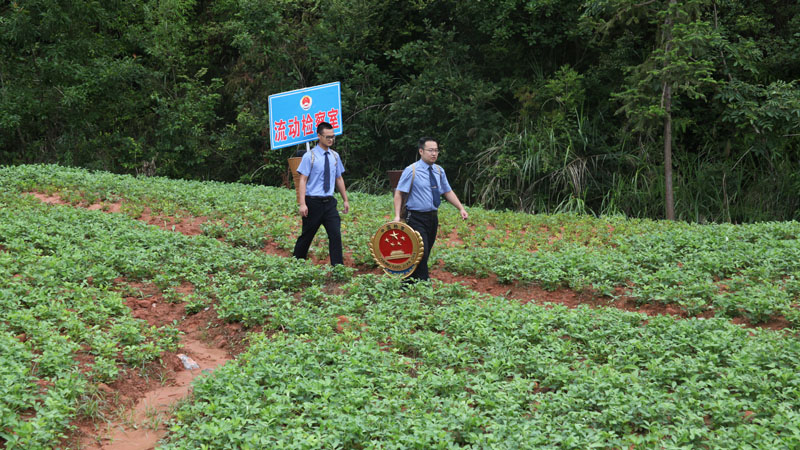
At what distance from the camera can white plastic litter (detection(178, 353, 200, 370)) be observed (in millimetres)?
5305

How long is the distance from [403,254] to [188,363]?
8.22ft

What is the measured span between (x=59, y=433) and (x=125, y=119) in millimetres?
17780

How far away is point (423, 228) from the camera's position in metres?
7.14

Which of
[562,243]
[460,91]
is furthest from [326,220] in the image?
[460,91]

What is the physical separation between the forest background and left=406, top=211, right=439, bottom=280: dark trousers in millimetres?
6339

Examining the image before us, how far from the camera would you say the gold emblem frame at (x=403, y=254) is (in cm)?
691

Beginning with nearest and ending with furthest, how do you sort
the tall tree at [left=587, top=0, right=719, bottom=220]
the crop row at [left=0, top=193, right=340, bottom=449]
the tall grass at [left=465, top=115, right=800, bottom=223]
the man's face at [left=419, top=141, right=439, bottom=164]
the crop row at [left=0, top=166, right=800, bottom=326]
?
1. the crop row at [left=0, top=193, right=340, bottom=449]
2. the crop row at [left=0, top=166, right=800, bottom=326]
3. the man's face at [left=419, top=141, right=439, bottom=164]
4. the tall tree at [left=587, top=0, right=719, bottom=220]
5. the tall grass at [left=465, top=115, right=800, bottom=223]

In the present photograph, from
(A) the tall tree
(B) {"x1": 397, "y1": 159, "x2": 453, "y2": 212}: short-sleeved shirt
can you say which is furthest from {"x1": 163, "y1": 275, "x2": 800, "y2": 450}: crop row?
(A) the tall tree

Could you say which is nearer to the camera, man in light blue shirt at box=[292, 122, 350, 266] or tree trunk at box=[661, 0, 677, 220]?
man in light blue shirt at box=[292, 122, 350, 266]

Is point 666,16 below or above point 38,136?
above

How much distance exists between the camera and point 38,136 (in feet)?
66.6

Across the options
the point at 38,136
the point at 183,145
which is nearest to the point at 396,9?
the point at 183,145

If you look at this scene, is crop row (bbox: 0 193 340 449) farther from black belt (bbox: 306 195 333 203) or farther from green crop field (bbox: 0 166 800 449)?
black belt (bbox: 306 195 333 203)

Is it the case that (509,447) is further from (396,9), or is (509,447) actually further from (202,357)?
(396,9)
